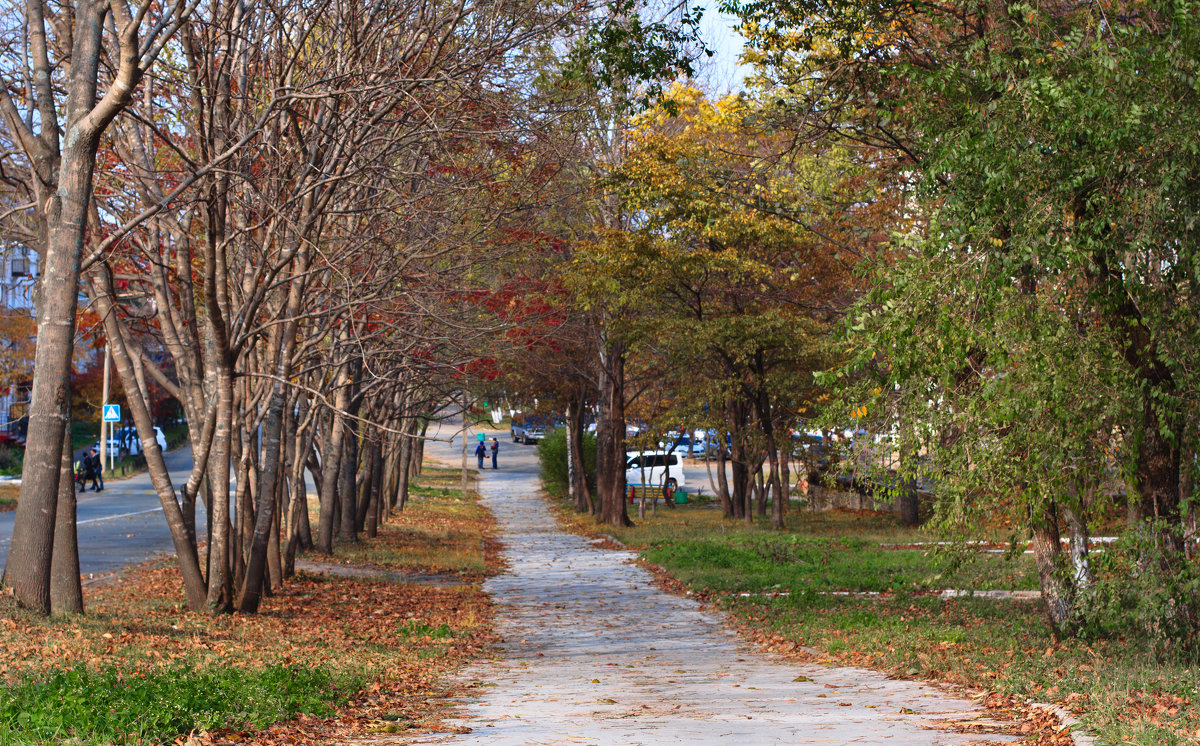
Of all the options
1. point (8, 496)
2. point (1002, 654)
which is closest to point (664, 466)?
point (8, 496)

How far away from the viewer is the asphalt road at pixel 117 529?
19.6m

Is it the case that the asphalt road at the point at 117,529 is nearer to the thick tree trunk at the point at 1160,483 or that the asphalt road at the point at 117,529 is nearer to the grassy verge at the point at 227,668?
the grassy verge at the point at 227,668

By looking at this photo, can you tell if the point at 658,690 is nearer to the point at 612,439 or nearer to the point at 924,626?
the point at 924,626

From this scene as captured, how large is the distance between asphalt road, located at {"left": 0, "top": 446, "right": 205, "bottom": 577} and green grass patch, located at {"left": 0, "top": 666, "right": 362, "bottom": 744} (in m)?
8.41

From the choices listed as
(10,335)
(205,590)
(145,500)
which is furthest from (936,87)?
(10,335)

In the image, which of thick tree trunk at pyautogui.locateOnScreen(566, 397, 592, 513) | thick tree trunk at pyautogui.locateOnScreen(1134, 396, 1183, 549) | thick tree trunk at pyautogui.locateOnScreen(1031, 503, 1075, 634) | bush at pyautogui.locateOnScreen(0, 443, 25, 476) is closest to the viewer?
thick tree trunk at pyautogui.locateOnScreen(1134, 396, 1183, 549)

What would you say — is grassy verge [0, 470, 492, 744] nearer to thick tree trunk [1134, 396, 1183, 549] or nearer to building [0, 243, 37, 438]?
thick tree trunk [1134, 396, 1183, 549]

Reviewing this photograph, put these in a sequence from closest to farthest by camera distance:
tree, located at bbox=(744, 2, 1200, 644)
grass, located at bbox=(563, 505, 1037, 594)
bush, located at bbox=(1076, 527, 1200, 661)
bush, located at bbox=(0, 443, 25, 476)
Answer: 1. tree, located at bbox=(744, 2, 1200, 644)
2. bush, located at bbox=(1076, 527, 1200, 661)
3. grass, located at bbox=(563, 505, 1037, 594)
4. bush, located at bbox=(0, 443, 25, 476)

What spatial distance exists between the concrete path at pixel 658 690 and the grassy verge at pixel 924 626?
549mm

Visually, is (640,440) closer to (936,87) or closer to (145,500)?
(145,500)

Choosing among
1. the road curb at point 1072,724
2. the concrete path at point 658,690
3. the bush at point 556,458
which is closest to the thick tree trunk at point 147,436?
the concrete path at point 658,690

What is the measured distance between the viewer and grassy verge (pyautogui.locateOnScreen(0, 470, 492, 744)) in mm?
5926

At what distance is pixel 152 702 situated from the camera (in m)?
6.20

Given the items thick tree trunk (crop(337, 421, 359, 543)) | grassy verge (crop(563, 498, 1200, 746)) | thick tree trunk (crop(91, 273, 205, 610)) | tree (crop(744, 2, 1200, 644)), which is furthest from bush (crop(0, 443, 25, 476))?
tree (crop(744, 2, 1200, 644))
